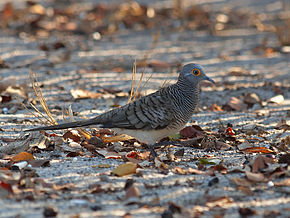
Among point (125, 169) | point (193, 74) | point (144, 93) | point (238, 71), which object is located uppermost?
point (193, 74)

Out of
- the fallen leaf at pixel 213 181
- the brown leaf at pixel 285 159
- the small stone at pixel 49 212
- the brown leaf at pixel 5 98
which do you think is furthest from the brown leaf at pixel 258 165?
the brown leaf at pixel 5 98

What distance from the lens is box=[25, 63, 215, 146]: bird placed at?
4.42 m

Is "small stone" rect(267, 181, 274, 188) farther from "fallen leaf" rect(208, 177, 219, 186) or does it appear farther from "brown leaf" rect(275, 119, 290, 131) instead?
"brown leaf" rect(275, 119, 290, 131)

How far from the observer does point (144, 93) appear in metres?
6.52

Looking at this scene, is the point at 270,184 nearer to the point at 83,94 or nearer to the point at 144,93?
the point at 144,93

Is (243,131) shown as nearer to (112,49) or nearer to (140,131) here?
(140,131)

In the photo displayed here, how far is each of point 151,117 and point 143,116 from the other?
8 cm

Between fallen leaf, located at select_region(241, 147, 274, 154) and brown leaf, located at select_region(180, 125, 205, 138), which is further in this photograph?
brown leaf, located at select_region(180, 125, 205, 138)

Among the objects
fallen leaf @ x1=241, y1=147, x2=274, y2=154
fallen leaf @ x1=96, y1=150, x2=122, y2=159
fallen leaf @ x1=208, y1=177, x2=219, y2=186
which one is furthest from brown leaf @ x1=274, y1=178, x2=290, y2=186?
fallen leaf @ x1=96, y1=150, x2=122, y2=159

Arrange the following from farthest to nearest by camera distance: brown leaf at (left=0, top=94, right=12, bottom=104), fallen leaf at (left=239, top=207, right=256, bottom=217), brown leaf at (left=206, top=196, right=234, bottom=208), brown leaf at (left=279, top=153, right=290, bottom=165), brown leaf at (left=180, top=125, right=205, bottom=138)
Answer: brown leaf at (left=0, top=94, right=12, bottom=104) < brown leaf at (left=180, top=125, right=205, bottom=138) < brown leaf at (left=279, top=153, right=290, bottom=165) < brown leaf at (left=206, top=196, right=234, bottom=208) < fallen leaf at (left=239, top=207, right=256, bottom=217)

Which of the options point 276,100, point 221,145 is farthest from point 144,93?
point 221,145

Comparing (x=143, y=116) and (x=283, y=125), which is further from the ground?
(x=143, y=116)

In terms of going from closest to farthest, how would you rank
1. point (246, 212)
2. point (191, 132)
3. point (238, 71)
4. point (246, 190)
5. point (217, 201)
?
point (246, 212) → point (217, 201) → point (246, 190) → point (191, 132) → point (238, 71)

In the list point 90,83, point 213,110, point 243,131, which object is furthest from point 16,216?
point 90,83
